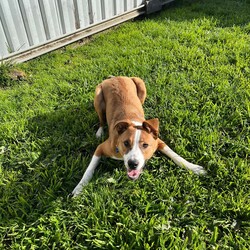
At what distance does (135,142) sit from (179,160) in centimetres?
68

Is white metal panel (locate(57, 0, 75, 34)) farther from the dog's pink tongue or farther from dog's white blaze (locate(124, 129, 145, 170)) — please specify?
the dog's pink tongue

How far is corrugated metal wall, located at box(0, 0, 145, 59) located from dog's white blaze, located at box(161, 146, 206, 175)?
3.57 metres

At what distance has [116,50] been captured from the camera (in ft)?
17.3

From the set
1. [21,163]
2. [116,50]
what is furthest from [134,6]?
[21,163]

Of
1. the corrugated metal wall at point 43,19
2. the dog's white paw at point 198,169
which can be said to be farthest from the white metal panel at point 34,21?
the dog's white paw at point 198,169

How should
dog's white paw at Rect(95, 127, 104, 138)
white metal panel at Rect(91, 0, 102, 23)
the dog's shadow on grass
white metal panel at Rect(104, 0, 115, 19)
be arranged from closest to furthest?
the dog's shadow on grass
dog's white paw at Rect(95, 127, 104, 138)
white metal panel at Rect(91, 0, 102, 23)
white metal panel at Rect(104, 0, 115, 19)

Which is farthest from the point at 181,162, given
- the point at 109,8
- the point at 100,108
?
the point at 109,8

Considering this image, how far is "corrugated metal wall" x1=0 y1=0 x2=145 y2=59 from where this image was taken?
4711mm

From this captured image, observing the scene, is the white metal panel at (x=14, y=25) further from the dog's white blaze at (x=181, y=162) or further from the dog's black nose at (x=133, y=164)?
the dog's black nose at (x=133, y=164)

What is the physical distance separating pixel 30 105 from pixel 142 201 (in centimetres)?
244

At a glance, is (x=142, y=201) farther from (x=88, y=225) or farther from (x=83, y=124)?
(x=83, y=124)

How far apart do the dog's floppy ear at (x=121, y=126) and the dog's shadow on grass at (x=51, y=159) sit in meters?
0.67

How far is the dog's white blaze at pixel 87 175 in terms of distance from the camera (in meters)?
2.82

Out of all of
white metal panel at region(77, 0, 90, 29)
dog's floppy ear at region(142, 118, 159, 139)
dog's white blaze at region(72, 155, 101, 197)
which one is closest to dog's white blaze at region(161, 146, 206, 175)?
dog's floppy ear at region(142, 118, 159, 139)
